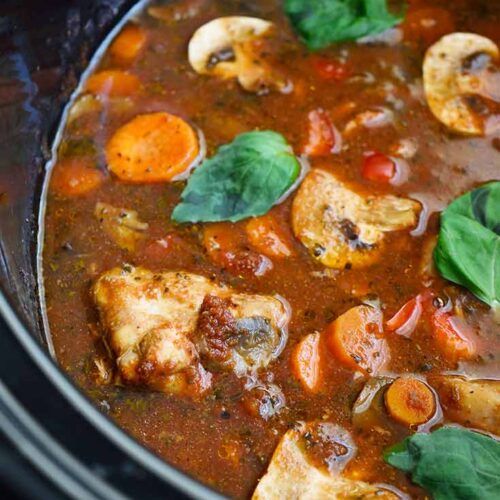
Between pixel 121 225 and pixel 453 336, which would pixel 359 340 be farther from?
pixel 121 225

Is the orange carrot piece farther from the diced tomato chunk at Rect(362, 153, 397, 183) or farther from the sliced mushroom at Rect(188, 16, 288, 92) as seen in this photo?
the sliced mushroom at Rect(188, 16, 288, 92)

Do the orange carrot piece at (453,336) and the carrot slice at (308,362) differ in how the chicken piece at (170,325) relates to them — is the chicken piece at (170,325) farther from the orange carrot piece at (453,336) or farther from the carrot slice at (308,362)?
the orange carrot piece at (453,336)

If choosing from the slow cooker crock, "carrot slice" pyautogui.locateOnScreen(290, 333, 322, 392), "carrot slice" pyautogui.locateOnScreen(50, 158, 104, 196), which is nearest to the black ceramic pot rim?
the slow cooker crock

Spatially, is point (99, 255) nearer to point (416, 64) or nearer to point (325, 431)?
point (325, 431)

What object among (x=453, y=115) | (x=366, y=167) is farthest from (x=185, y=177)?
(x=453, y=115)

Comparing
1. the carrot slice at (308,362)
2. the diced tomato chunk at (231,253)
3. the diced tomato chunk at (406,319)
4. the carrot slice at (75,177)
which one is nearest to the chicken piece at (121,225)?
the carrot slice at (75,177)
